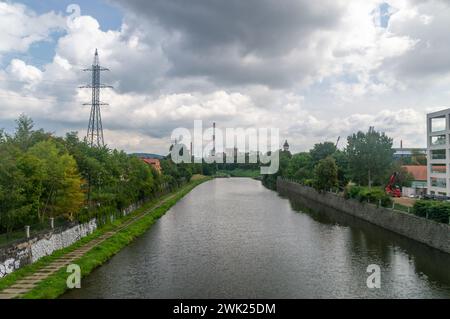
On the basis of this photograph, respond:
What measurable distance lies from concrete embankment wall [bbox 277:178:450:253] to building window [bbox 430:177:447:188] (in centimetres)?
1297

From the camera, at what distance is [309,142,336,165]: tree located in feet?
302

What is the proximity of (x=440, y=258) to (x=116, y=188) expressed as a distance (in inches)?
1545

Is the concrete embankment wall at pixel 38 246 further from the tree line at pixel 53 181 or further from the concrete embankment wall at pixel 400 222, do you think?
the concrete embankment wall at pixel 400 222

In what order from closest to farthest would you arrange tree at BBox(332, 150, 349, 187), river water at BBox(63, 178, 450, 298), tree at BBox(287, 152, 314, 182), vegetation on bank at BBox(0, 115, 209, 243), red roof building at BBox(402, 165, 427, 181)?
river water at BBox(63, 178, 450, 298) < vegetation on bank at BBox(0, 115, 209, 243) < tree at BBox(332, 150, 349, 187) < red roof building at BBox(402, 165, 427, 181) < tree at BBox(287, 152, 314, 182)

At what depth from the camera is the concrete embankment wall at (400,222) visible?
32719 millimetres

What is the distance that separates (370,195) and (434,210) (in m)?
Answer: 15.7

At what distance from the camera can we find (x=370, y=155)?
61969 millimetres

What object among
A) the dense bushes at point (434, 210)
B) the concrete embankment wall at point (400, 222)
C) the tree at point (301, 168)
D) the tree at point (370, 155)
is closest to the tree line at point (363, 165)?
the tree at point (370, 155)

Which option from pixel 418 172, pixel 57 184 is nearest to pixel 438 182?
pixel 418 172

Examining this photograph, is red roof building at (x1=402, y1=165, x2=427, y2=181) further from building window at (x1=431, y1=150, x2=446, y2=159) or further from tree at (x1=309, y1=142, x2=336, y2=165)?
tree at (x1=309, y1=142, x2=336, y2=165)

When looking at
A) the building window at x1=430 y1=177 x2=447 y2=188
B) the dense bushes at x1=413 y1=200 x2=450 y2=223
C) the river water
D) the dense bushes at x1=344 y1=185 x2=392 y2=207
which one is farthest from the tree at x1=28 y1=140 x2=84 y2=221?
the building window at x1=430 y1=177 x2=447 y2=188

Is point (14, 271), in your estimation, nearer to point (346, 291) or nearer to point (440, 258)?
point (346, 291)

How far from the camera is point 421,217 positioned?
36.2 m
